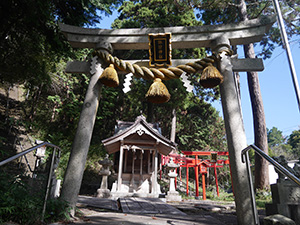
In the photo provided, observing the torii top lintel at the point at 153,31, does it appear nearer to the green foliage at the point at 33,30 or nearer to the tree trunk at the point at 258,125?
the green foliage at the point at 33,30

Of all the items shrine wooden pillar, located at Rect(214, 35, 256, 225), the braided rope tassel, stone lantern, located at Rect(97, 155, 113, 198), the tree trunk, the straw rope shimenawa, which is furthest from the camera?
stone lantern, located at Rect(97, 155, 113, 198)

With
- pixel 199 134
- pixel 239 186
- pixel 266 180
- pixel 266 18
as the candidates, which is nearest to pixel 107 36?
pixel 266 18

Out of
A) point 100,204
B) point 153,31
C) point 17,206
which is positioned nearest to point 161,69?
point 153,31

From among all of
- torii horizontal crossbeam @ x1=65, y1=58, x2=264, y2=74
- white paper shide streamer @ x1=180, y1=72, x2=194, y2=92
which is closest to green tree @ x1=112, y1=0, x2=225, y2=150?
torii horizontal crossbeam @ x1=65, y1=58, x2=264, y2=74

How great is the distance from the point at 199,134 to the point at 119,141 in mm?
10787

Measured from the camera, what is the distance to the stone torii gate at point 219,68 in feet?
10.8

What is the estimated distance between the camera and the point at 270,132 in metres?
60.4

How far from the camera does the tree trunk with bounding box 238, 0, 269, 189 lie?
28.2 ft

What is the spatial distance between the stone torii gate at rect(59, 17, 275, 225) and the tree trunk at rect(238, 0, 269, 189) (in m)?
6.22

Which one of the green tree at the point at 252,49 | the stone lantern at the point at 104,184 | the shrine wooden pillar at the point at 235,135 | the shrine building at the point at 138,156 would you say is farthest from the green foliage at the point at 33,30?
the green tree at the point at 252,49

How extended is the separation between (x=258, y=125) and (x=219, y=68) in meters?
6.66

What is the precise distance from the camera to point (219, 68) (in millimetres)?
3971

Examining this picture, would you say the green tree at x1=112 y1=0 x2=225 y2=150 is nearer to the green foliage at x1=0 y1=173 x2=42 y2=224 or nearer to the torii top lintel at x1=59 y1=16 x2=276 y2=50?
the torii top lintel at x1=59 y1=16 x2=276 y2=50

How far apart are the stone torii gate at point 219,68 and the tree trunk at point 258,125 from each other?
20.4 feet
